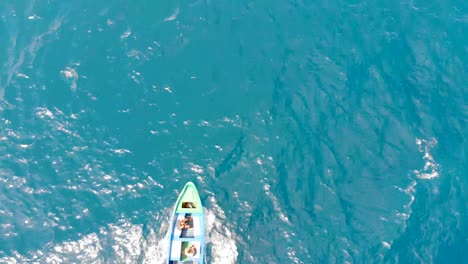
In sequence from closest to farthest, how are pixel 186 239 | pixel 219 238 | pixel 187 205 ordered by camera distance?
pixel 186 239
pixel 219 238
pixel 187 205

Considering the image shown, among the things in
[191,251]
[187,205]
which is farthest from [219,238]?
[187,205]

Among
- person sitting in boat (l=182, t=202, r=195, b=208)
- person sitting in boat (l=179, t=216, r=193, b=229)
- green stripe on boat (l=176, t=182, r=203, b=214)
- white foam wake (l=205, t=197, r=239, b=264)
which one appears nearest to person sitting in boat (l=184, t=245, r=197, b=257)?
white foam wake (l=205, t=197, r=239, b=264)

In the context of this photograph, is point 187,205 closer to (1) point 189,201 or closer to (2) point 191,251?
(1) point 189,201

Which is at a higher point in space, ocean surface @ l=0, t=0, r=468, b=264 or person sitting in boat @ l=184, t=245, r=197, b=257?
ocean surface @ l=0, t=0, r=468, b=264

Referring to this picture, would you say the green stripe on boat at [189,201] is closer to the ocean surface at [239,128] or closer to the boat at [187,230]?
the boat at [187,230]

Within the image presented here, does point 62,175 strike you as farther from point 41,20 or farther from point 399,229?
point 399,229

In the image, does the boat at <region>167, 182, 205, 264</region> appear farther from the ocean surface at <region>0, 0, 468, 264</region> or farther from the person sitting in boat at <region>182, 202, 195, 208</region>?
the ocean surface at <region>0, 0, 468, 264</region>
